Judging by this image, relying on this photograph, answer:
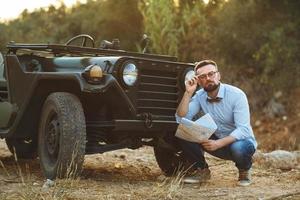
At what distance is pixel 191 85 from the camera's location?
17.6ft

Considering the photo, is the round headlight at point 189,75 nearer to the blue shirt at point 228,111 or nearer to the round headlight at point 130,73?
the blue shirt at point 228,111

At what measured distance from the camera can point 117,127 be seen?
5.10 meters

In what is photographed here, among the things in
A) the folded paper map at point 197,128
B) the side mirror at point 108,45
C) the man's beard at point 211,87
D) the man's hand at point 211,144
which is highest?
the side mirror at point 108,45

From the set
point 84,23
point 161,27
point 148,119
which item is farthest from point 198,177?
point 84,23

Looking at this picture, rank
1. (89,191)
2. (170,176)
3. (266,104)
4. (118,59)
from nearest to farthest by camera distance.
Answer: (89,191) → (118,59) → (170,176) → (266,104)

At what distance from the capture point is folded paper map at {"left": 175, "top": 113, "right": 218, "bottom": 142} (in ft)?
17.5

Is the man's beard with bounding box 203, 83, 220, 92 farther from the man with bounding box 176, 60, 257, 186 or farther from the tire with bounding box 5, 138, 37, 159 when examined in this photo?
the tire with bounding box 5, 138, 37, 159

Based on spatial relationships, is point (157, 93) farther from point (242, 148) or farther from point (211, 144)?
point (242, 148)

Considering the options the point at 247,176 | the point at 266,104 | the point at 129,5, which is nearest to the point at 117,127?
the point at 247,176

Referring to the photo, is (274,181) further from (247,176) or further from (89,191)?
(89,191)

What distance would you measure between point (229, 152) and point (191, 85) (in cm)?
67

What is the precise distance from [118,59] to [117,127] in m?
0.55

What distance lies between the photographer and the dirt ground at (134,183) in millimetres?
4555

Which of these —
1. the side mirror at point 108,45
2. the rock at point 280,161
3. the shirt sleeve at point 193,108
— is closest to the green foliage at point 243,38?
the rock at point 280,161
